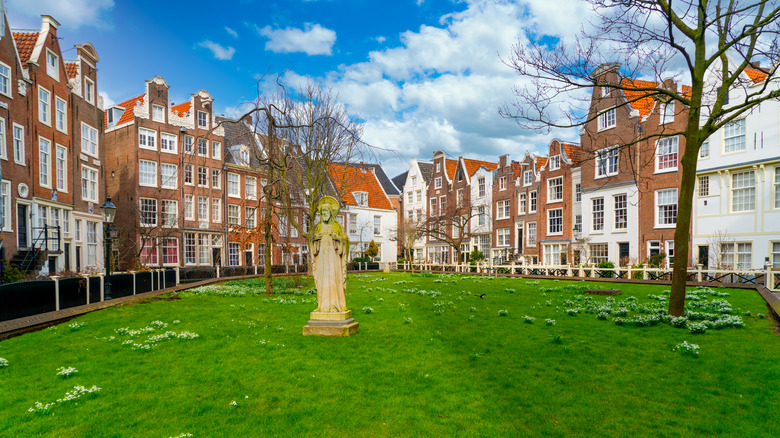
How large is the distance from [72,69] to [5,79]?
1087 cm

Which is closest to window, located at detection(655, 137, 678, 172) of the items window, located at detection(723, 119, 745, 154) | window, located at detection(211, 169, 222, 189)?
window, located at detection(723, 119, 745, 154)

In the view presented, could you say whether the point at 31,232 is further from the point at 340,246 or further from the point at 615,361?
the point at 615,361

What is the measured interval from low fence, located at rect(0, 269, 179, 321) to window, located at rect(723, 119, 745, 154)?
3800 cm

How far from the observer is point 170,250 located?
45.1 metres

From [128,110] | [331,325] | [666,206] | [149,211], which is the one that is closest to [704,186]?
[666,206]

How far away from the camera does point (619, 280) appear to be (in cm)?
2858

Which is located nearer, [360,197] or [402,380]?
[402,380]

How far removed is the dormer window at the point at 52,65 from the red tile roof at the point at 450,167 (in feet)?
148

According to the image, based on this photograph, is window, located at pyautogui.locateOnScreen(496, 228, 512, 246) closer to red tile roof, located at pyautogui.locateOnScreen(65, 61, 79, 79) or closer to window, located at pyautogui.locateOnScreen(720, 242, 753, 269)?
window, located at pyautogui.locateOnScreen(720, 242, 753, 269)

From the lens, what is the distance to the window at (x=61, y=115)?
31.2m

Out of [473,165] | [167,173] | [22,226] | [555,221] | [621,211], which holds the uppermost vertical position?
[473,165]

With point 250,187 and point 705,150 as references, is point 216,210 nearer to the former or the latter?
point 250,187

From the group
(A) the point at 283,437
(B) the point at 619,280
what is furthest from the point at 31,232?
(B) the point at 619,280

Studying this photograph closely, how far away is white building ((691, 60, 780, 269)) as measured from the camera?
30094 millimetres
